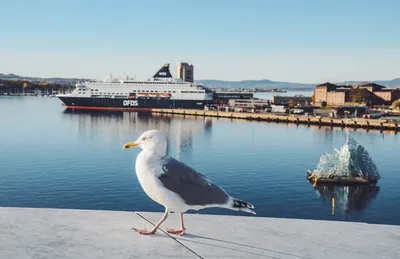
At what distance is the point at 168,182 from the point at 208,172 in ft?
50.9

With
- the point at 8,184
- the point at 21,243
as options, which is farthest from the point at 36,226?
the point at 8,184

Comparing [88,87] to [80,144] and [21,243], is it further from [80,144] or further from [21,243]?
[21,243]

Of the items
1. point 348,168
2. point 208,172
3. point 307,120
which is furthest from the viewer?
point 307,120

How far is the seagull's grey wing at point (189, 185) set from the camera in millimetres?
4023

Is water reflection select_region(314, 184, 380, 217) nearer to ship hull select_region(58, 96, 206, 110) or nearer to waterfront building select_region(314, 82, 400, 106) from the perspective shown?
ship hull select_region(58, 96, 206, 110)

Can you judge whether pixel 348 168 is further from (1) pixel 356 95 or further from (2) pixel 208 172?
(1) pixel 356 95

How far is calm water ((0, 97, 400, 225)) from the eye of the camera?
45.9 ft

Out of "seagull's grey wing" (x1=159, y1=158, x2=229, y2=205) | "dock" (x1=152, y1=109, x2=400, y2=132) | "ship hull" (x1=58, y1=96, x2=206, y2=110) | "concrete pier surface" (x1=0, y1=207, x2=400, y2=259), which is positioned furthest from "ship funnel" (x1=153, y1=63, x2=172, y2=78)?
"seagull's grey wing" (x1=159, y1=158, x2=229, y2=205)

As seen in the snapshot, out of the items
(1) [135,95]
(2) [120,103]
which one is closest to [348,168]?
(2) [120,103]

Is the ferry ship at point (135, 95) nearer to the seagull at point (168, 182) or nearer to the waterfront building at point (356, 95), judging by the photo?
the waterfront building at point (356, 95)

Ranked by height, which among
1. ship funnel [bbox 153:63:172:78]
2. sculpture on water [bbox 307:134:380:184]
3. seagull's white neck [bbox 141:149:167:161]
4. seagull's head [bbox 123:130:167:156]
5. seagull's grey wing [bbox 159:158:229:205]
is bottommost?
sculpture on water [bbox 307:134:380:184]

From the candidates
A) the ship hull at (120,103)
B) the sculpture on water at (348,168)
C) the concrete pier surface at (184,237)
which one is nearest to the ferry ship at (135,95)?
the ship hull at (120,103)

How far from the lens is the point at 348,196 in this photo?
1593cm

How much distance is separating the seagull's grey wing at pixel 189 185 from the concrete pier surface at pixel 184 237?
13.3 inches
